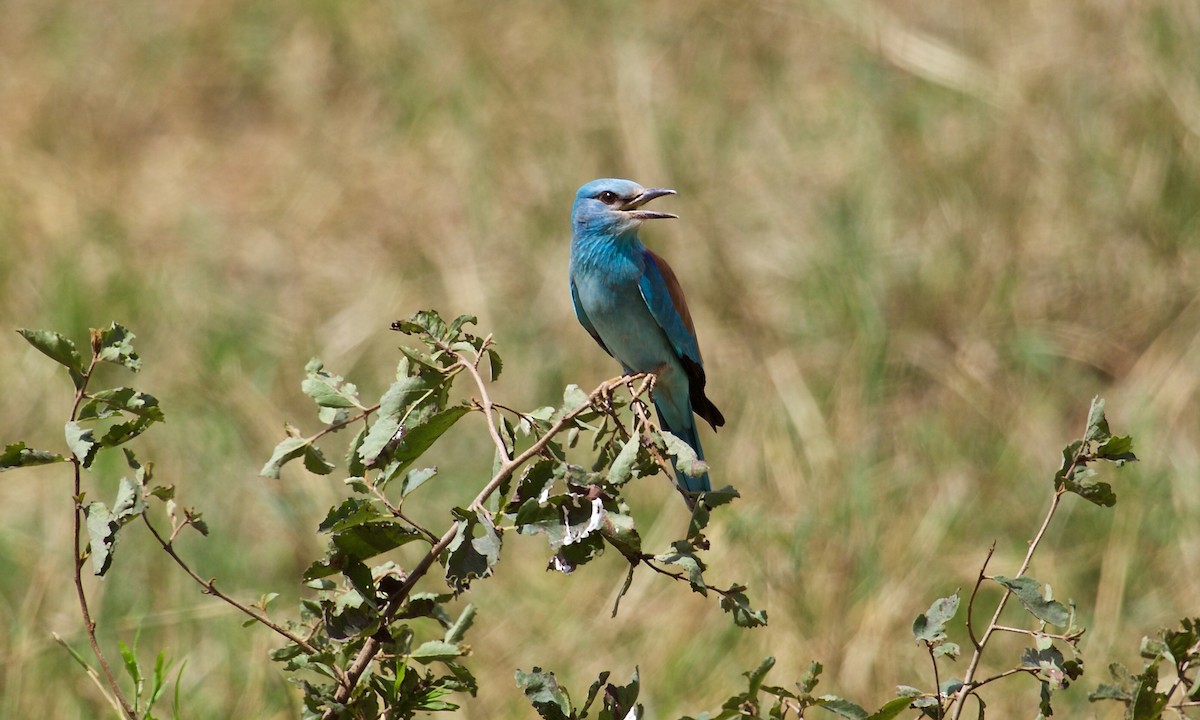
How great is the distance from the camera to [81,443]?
203cm

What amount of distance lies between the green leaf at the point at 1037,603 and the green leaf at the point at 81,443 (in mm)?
1299

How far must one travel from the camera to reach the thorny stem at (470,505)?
2031mm

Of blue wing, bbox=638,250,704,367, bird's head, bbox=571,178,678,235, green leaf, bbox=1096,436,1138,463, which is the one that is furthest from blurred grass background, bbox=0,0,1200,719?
green leaf, bbox=1096,436,1138,463

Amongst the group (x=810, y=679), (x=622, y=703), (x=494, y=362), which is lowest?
(x=622, y=703)

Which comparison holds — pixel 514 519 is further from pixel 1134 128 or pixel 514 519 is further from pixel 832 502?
pixel 1134 128

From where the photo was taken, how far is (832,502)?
5.26 m

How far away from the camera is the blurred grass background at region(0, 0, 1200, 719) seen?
494 centimetres

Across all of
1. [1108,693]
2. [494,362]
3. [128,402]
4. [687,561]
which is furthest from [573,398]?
[1108,693]

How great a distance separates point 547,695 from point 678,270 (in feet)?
15.1

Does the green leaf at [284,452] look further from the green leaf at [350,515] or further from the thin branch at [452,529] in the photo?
the thin branch at [452,529]

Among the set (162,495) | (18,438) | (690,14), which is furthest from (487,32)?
(162,495)

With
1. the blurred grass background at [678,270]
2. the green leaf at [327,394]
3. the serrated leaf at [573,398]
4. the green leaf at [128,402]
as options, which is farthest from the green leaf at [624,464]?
the blurred grass background at [678,270]

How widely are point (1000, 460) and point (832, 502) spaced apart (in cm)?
72

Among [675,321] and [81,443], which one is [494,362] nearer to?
[81,443]
